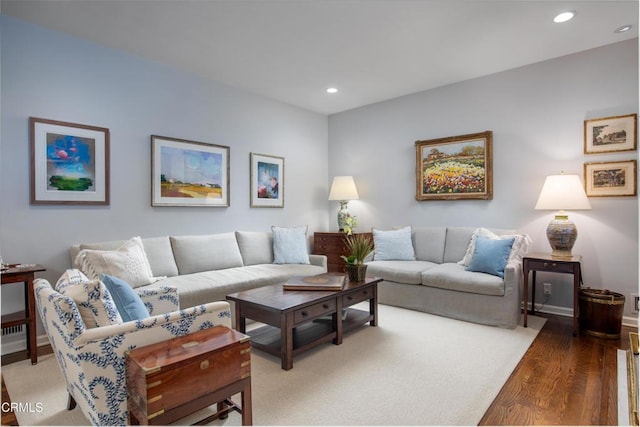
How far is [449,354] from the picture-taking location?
267 centimetres

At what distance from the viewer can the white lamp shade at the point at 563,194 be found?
3270 mm

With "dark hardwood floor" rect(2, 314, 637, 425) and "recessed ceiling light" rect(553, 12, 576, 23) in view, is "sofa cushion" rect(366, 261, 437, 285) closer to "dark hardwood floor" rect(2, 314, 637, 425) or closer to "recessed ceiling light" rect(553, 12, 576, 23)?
"dark hardwood floor" rect(2, 314, 637, 425)

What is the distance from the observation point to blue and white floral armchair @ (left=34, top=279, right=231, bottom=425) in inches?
57.8

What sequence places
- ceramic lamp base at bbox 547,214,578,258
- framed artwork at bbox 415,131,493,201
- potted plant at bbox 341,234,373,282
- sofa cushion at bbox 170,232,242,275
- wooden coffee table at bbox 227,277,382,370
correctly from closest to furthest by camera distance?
wooden coffee table at bbox 227,277,382,370
potted plant at bbox 341,234,373,282
ceramic lamp base at bbox 547,214,578,258
sofa cushion at bbox 170,232,242,275
framed artwork at bbox 415,131,493,201

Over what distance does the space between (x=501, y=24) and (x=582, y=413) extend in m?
2.95

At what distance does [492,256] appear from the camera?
3414mm

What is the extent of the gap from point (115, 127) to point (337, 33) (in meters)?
2.32

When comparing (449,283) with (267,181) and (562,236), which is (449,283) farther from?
(267,181)

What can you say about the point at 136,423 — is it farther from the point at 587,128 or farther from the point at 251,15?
the point at 587,128

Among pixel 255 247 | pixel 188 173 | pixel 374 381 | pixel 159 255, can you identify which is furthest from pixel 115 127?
pixel 374 381

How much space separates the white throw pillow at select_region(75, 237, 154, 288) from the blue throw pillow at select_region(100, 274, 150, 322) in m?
1.08

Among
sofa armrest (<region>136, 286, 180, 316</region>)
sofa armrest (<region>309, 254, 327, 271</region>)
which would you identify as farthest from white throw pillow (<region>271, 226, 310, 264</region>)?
sofa armrest (<region>136, 286, 180, 316</region>)

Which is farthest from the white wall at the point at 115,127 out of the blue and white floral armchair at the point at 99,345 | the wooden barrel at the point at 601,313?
the wooden barrel at the point at 601,313

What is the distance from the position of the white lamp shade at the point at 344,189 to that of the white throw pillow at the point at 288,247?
1027 mm
